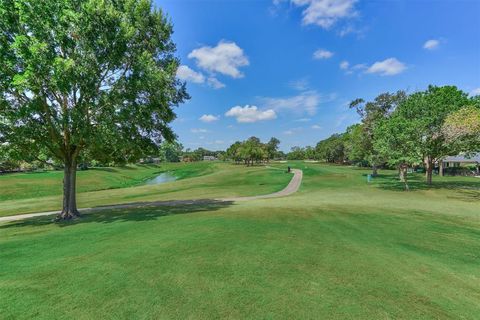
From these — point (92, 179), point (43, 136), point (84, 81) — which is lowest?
point (92, 179)

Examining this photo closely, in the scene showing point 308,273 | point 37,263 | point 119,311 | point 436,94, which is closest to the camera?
point 119,311

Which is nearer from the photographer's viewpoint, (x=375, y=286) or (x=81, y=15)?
(x=375, y=286)

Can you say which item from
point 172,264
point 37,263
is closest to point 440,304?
point 172,264

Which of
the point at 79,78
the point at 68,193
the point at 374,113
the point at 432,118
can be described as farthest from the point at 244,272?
the point at 374,113

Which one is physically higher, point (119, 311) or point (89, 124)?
point (89, 124)

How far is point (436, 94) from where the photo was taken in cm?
3019

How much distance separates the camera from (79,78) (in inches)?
559

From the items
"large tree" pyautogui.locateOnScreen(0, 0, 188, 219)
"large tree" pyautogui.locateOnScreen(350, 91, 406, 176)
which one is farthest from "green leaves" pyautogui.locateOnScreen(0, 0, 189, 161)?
"large tree" pyautogui.locateOnScreen(350, 91, 406, 176)

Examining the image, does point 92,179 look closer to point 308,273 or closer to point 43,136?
point 43,136

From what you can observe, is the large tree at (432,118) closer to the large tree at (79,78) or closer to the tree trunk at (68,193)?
the large tree at (79,78)

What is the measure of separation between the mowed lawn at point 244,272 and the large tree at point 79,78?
20.8ft

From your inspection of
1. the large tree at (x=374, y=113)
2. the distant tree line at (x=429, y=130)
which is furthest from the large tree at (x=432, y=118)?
the large tree at (x=374, y=113)

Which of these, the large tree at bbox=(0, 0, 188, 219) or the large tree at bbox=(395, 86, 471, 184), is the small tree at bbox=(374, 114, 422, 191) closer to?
the large tree at bbox=(395, 86, 471, 184)

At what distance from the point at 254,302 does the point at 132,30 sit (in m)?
16.4
